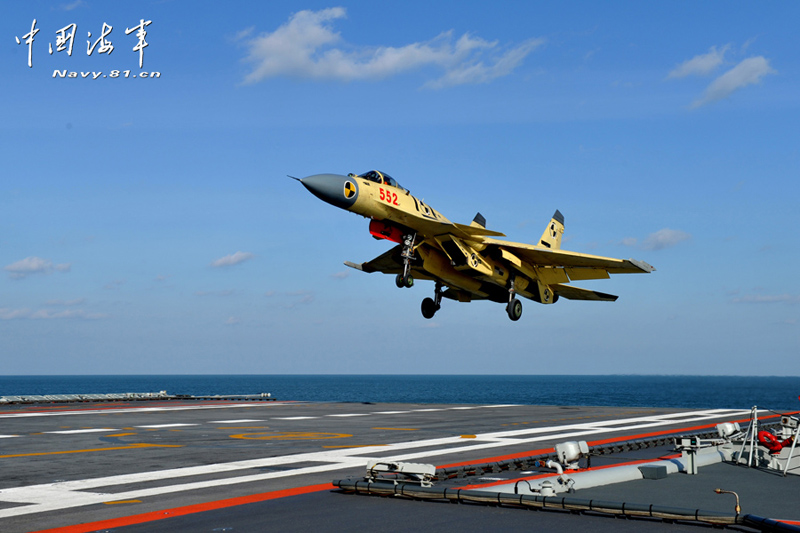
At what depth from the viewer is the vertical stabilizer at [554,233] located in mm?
42312

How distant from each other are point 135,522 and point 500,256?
83.4ft

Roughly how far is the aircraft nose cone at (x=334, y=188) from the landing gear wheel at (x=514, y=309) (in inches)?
479

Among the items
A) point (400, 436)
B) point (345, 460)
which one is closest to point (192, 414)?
point (400, 436)

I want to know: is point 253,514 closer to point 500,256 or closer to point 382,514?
point 382,514

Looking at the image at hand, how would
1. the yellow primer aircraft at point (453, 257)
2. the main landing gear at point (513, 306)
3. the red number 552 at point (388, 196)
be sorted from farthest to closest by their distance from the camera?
the main landing gear at point (513, 306), the red number 552 at point (388, 196), the yellow primer aircraft at point (453, 257)

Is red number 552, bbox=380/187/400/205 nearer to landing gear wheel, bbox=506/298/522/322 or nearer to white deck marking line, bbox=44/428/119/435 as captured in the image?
landing gear wheel, bbox=506/298/522/322

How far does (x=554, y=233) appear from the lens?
4303 cm

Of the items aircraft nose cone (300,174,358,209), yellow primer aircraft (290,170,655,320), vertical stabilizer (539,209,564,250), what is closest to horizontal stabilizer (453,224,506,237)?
yellow primer aircraft (290,170,655,320)

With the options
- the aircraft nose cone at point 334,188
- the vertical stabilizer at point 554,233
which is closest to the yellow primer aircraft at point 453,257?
the aircraft nose cone at point 334,188

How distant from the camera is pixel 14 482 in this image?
1429 centimetres

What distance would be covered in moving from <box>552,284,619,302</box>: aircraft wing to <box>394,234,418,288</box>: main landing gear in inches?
444

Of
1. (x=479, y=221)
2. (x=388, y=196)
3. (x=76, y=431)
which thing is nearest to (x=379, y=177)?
(x=388, y=196)

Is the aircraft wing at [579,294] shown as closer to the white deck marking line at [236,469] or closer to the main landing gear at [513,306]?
the main landing gear at [513,306]

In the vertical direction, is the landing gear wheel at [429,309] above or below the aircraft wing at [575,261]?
below
